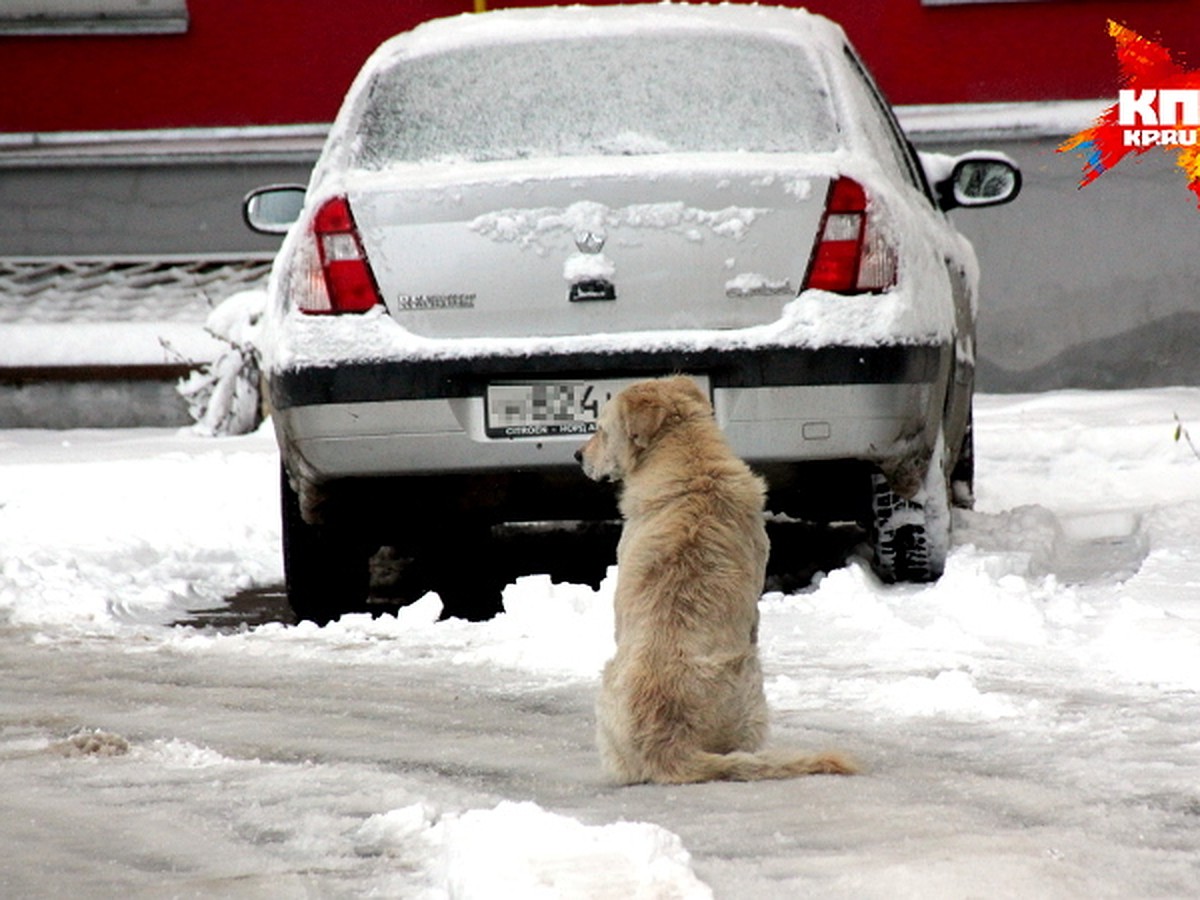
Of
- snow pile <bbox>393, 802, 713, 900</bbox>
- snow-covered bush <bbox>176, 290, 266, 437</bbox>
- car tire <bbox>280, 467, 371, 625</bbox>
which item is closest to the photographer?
snow pile <bbox>393, 802, 713, 900</bbox>

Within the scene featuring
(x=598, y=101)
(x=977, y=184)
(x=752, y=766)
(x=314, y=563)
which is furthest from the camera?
(x=977, y=184)

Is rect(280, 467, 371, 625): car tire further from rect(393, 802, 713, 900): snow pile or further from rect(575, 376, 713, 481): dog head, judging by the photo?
rect(393, 802, 713, 900): snow pile

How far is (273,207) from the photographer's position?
6.20 metres

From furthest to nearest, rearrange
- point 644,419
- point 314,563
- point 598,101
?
1. point 314,563
2. point 598,101
3. point 644,419

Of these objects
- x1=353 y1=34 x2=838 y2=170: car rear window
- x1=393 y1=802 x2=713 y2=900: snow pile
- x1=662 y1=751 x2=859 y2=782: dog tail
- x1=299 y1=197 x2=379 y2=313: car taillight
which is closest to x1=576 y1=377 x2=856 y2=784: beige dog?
x1=662 y1=751 x2=859 y2=782: dog tail

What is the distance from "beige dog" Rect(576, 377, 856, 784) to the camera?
336cm

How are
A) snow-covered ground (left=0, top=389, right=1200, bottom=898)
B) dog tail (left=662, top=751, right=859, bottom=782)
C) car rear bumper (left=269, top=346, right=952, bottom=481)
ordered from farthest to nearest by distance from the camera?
1. car rear bumper (left=269, top=346, right=952, bottom=481)
2. dog tail (left=662, top=751, right=859, bottom=782)
3. snow-covered ground (left=0, top=389, right=1200, bottom=898)

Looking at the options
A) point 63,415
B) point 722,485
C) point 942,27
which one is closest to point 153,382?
point 63,415

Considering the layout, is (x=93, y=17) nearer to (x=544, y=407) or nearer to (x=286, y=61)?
(x=286, y=61)

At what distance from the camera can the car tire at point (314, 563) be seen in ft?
18.1

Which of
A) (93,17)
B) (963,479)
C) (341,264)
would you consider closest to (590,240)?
(341,264)

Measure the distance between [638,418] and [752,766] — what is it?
78 cm

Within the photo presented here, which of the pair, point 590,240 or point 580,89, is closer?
point 590,240

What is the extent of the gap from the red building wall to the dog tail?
9185 mm
